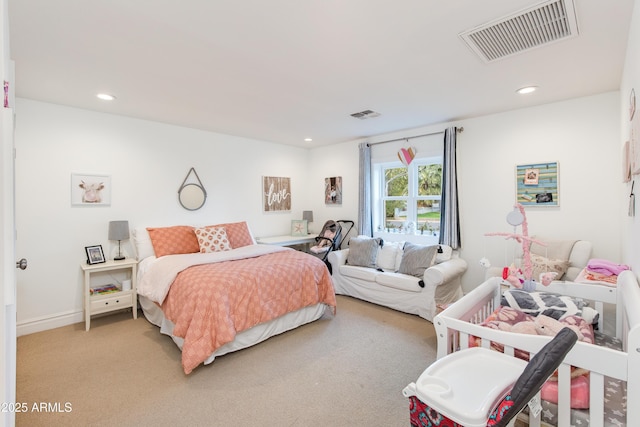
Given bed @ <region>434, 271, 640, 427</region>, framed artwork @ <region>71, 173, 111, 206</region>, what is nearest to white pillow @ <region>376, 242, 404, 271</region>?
bed @ <region>434, 271, 640, 427</region>

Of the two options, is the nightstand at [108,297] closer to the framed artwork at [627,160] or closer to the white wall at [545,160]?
the white wall at [545,160]

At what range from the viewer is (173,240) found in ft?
12.1

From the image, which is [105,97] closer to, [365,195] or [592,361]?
[365,195]

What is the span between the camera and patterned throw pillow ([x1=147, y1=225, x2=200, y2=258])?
3561 millimetres

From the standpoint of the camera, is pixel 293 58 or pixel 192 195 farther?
pixel 192 195

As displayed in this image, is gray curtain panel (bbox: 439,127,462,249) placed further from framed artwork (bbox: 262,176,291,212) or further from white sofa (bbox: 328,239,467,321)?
framed artwork (bbox: 262,176,291,212)

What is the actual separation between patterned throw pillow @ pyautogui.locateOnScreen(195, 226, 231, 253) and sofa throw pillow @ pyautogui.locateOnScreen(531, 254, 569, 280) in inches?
137

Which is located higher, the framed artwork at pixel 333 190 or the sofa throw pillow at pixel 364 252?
→ the framed artwork at pixel 333 190

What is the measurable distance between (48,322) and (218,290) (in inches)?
88.6

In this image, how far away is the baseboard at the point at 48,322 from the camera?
3023 millimetres

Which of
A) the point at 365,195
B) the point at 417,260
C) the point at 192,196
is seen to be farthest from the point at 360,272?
the point at 192,196

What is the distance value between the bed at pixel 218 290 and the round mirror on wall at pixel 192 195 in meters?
0.42

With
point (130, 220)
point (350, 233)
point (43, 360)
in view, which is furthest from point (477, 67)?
point (43, 360)

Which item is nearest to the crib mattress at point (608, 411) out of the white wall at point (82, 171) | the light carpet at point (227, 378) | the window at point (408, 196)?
the light carpet at point (227, 378)
